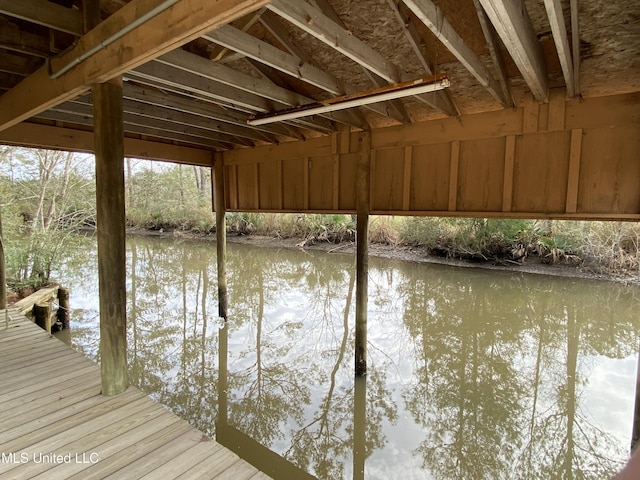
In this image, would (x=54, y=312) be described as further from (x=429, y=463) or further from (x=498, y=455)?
(x=498, y=455)

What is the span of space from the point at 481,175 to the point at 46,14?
12.7 feet

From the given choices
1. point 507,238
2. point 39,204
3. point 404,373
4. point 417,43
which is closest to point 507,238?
point 507,238

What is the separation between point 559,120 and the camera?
3.05 m

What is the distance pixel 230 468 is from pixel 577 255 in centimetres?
1059

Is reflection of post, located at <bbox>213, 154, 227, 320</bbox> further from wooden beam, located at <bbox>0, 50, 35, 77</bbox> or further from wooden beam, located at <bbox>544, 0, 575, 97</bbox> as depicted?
wooden beam, located at <bbox>544, 0, 575, 97</bbox>

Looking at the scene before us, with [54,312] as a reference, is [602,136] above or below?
above

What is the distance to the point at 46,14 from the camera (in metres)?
2.05

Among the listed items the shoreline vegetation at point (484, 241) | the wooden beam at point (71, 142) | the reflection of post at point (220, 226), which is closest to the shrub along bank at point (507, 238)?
the shoreline vegetation at point (484, 241)

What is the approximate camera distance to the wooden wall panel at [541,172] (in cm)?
312

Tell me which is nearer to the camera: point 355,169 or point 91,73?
point 91,73

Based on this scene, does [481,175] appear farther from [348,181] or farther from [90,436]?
[90,436]

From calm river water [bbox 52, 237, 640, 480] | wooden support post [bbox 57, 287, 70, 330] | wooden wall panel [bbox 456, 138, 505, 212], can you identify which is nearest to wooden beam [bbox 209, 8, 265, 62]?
wooden wall panel [bbox 456, 138, 505, 212]

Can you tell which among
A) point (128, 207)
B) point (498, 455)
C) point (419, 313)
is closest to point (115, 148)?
point (498, 455)

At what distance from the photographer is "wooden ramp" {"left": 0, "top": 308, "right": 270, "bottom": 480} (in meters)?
1.75
